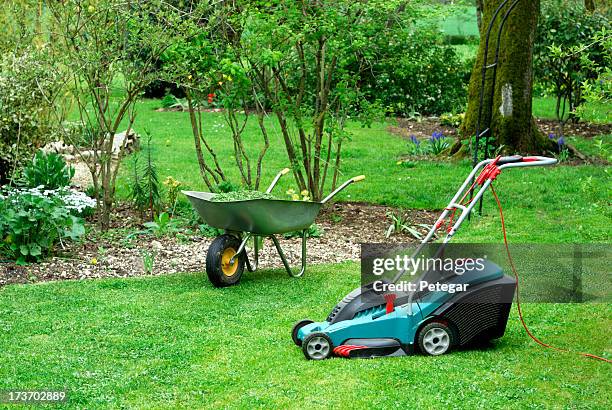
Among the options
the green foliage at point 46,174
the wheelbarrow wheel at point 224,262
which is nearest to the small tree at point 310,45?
the wheelbarrow wheel at point 224,262

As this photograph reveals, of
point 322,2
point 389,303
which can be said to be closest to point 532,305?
point 389,303

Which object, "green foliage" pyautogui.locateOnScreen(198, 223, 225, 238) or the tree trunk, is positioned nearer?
"green foliage" pyautogui.locateOnScreen(198, 223, 225, 238)

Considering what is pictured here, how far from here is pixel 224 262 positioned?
6195mm

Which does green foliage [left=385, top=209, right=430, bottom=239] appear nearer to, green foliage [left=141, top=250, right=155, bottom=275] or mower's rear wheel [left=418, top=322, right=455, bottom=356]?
green foliage [left=141, top=250, right=155, bottom=275]

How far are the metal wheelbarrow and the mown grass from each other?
1963mm

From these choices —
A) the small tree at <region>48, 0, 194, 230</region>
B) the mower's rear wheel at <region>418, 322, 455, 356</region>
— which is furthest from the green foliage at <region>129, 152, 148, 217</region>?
the mower's rear wheel at <region>418, 322, 455, 356</region>

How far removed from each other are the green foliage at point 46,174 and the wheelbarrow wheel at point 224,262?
8.28ft

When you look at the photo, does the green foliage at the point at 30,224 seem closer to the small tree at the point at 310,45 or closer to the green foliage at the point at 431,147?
the small tree at the point at 310,45

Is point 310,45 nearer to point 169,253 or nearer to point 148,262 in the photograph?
point 169,253

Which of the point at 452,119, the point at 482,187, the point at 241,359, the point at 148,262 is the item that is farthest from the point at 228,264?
the point at 452,119

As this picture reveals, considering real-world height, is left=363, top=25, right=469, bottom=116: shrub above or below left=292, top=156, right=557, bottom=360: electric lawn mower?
above

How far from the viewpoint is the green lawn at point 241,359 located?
4.19 meters

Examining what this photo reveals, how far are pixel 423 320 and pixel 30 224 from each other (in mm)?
3482

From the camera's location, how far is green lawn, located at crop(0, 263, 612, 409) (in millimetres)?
4188
